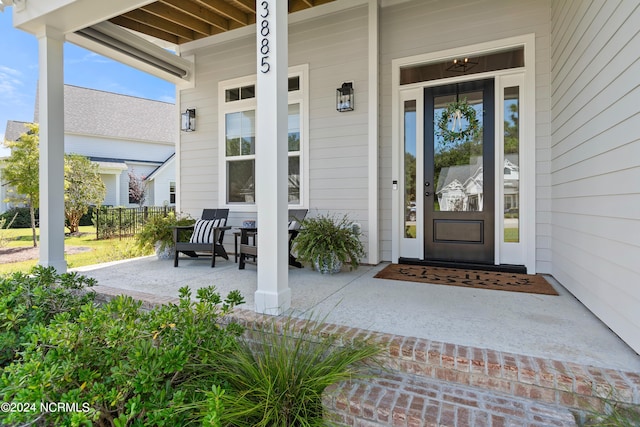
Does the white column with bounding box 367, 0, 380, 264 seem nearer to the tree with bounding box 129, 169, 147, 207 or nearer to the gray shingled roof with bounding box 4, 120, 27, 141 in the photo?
Answer: the tree with bounding box 129, 169, 147, 207

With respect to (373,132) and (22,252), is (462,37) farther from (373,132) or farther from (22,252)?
(22,252)

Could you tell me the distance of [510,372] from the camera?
5.65ft

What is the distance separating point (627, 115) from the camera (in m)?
2.00

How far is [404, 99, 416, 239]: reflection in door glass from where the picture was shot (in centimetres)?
447

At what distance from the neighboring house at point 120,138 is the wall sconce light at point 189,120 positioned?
1039 centimetres

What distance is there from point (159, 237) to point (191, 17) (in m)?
3.33

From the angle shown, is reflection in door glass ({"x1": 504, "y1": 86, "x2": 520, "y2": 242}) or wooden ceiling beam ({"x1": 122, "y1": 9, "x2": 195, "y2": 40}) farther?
wooden ceiling beam ({"x1": 122, "y1": 9, "x2": 195, "y2": 40})

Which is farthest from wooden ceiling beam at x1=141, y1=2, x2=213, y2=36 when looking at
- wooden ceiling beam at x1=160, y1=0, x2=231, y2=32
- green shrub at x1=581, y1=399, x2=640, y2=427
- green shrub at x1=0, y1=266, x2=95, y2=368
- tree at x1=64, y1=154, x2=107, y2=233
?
tree at x1=64, y1=154, x2=107, y2=233

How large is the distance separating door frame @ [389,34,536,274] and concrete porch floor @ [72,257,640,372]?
52cm

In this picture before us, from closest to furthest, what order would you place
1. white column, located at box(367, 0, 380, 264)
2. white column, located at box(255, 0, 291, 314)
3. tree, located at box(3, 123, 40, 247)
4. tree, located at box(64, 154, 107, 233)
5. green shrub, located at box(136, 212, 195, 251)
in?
white column, located at box(255, 0, 291, 314) → white column, located at box(367, 0, 380, 264) → green shrub, located at box(136, 212, 195, 251) → tree, located at box(3, 123, 40, 247) → tree, located at box(64, 154, 107, 233)

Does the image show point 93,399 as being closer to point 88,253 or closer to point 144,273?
point 144,273

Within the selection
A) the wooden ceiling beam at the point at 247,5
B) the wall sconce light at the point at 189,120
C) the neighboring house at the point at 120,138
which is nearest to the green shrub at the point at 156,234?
the wall sconce light at the point at 189,120

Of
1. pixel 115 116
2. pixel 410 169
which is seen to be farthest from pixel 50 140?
pixel 115 116

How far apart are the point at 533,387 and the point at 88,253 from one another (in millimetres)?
8081
